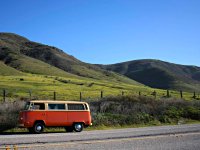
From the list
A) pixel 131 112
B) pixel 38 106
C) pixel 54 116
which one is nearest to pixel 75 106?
pixel 54 116

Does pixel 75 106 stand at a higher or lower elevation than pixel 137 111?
higher

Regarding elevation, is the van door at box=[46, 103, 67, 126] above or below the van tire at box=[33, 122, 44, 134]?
above

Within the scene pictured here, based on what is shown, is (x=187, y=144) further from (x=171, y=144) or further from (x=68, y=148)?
(x=68, y=148)

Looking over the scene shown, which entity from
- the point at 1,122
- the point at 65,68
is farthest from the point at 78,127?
the point at 65,68

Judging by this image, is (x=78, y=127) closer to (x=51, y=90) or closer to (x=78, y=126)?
(x=78, y=126)

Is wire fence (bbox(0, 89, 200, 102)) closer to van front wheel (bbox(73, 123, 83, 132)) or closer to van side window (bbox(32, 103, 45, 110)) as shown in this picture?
van side window (bbox(32, 103, 45, 110))

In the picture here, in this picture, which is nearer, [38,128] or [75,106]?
[38,128]

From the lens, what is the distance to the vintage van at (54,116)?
20.6 metres

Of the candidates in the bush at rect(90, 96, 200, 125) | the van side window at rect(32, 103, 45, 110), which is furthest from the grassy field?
the van side window at rect(32, 103, 45, 110)

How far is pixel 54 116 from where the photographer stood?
70.7 ft

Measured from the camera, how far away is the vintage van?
20.6 m

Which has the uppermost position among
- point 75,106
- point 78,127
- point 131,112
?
point 75,106

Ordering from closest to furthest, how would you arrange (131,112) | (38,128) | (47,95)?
(38,128)
(131,112)
(47,95)

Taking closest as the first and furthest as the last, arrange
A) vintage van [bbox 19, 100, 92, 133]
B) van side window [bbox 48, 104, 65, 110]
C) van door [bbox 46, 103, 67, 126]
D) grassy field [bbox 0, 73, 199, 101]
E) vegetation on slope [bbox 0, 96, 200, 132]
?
vintage van [bbox 19, 100, 92, 133]
van door [bbox 46, 103, 67, 126]
van side window [bbox 48, 104, 65, 110]
vegetation on slope [bbox 0, 96, 200, 132]
grassy field [bbox 0, 73, 199, 101]
